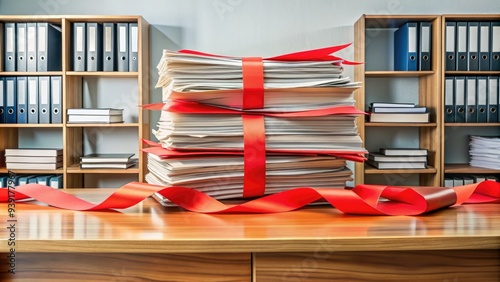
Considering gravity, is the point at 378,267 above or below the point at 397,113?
below

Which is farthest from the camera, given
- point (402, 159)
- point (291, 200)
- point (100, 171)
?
point (402, 159)

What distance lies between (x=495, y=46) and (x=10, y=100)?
312 cm

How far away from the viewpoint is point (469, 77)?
3.30 meters

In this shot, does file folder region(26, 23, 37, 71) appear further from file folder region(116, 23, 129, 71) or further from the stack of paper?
the stack of paper

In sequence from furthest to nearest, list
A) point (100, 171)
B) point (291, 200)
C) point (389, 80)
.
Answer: point (389, 80) < point (100, 171) < point (291, 200)

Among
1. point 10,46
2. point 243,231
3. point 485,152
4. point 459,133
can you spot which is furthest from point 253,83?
point 459,133

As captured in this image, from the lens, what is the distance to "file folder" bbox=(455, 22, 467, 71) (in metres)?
3.28

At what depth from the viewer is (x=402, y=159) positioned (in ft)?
10.9

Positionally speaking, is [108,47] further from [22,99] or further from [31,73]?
[22,99]

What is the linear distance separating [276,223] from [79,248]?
23 cm

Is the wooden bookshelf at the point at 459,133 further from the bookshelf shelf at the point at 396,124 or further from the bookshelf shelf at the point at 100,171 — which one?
the bookshelf shelf at the point at 100,171

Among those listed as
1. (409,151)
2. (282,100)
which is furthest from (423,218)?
(409,151)

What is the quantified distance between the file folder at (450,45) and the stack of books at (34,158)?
2.56 meters

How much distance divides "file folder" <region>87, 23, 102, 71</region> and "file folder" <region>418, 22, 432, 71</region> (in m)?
2.05
